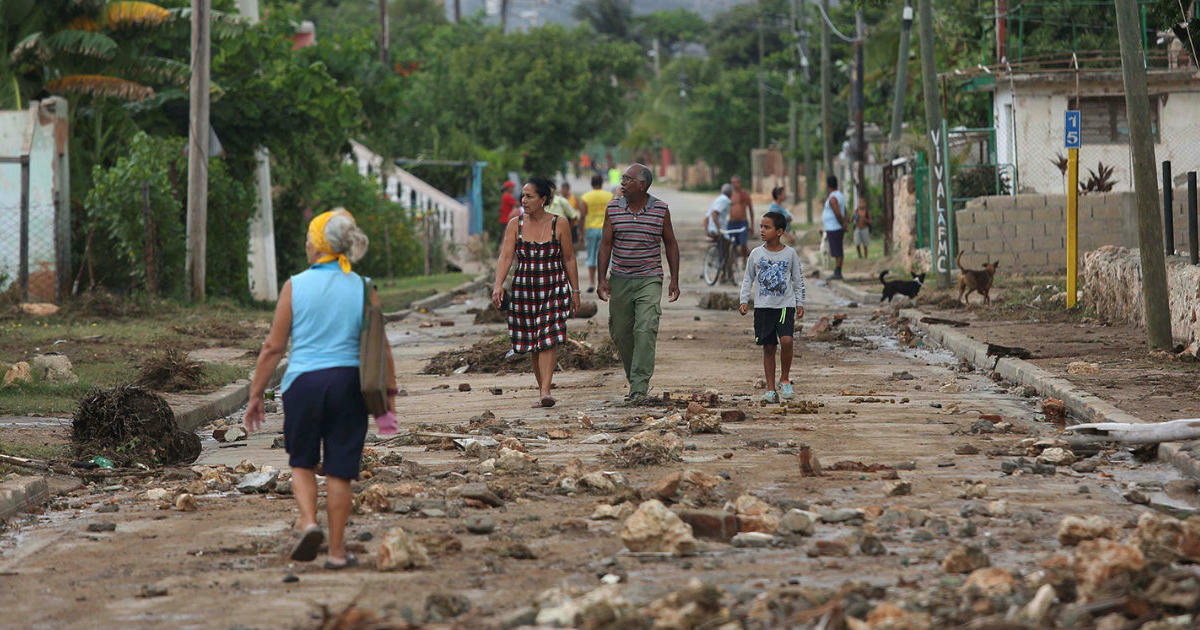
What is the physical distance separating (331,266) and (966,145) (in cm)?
2818

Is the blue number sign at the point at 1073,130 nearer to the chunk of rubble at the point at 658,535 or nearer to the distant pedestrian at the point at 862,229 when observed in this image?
the chunk of rubble at the point at 658,535

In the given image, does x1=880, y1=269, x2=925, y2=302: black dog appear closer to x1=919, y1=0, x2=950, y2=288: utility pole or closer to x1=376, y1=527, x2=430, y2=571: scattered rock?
x1=919, y1=0, x2=950, y2=288: utility pole

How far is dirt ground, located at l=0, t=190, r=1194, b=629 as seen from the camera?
559 centimetres

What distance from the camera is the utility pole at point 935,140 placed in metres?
23.3

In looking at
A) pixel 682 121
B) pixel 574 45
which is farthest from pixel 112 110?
pixel 682 121

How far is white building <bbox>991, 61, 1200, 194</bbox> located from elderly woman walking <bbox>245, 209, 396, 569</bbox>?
24620 millimetres

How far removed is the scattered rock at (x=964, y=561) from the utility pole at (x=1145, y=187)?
7959 millimetres

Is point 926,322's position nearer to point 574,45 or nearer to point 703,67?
point 574,45

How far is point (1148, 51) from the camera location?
30.3 metres

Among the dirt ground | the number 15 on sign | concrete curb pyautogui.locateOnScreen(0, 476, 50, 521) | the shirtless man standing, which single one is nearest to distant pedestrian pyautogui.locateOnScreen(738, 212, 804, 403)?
the dirt ground

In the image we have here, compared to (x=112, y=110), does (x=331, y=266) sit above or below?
Result: below

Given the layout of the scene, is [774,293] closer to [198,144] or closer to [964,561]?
[964,561]

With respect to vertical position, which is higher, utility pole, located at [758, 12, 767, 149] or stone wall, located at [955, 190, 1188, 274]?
utility pole, located at [758, 12, 767, 149]

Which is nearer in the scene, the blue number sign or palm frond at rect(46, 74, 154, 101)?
the blue number sign
